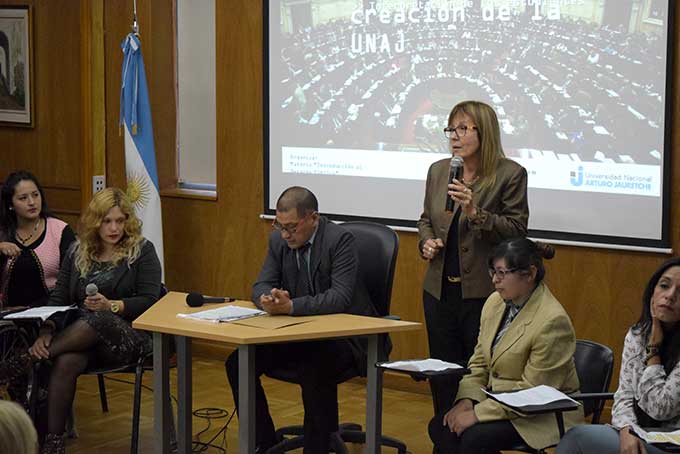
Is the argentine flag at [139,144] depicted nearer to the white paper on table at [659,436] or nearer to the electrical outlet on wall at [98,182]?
the electrical outlet on wall at [98,182]

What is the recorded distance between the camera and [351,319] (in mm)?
4145

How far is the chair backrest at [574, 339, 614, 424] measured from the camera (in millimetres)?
3736

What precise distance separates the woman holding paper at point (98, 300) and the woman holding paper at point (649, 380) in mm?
2072

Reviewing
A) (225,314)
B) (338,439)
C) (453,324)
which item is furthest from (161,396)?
(453,324)

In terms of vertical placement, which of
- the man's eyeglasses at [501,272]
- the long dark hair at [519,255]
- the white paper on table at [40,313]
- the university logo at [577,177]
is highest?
the university logo at [577,177]

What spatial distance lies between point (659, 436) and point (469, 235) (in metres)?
1.37

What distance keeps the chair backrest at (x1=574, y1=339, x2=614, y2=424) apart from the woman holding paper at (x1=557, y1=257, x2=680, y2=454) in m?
0.15

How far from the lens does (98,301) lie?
465cm

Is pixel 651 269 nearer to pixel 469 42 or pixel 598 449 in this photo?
pixel 469 42

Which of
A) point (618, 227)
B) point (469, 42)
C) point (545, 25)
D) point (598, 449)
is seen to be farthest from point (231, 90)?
point (598, 449)

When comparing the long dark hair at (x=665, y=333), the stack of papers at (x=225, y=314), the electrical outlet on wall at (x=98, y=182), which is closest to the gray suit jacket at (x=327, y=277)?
the stack of papers at (x=225, y=314)

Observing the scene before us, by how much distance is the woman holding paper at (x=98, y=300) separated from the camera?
4.55m

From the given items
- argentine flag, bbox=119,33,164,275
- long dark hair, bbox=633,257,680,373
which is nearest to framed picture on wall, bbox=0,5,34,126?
argentine flag, bbox=119,33,164,275

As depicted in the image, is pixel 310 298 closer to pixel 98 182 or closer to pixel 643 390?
pixel 643 390
